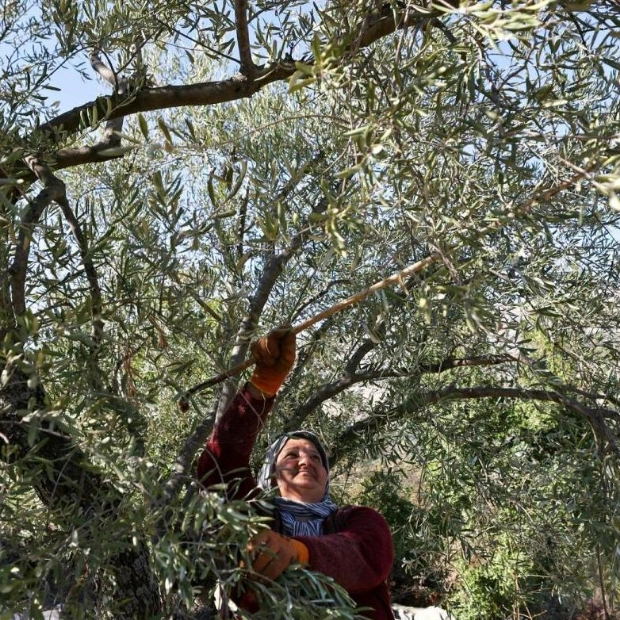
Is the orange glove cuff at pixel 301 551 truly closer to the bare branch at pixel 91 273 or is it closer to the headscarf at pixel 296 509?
the headscarf at pixel 296 509

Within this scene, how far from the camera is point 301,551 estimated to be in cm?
200

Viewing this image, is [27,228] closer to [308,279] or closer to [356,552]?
[356,552]

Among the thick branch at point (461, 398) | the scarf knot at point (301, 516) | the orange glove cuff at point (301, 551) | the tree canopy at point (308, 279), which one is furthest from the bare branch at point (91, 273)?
the thick branch at point (461, 398)

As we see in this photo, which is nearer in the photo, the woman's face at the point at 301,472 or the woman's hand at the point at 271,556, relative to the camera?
the woman's hand at the point at 271,556

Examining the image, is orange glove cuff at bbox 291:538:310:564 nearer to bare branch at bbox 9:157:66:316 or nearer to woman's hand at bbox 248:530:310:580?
woman's hand at bbox 248:530:310:580

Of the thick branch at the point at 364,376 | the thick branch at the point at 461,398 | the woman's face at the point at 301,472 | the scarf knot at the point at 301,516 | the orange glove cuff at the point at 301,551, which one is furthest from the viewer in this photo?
the thick branch at the point at 364,376

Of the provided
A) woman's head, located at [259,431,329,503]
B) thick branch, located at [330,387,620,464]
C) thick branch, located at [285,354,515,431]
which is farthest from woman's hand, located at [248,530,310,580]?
thick branch, located at [285,354,515,431]

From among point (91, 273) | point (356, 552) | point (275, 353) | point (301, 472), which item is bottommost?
point (356, 552)

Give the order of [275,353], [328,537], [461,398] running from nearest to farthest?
1. [275,353]
2. [328,537]
3. [461,398]

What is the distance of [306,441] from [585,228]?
5.15ft

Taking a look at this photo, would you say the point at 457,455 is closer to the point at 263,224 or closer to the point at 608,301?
the point at 608,301

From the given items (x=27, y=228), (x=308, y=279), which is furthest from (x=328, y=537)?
(x=27, y=228)

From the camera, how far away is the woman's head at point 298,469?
103 inches

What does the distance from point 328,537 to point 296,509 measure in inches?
10.4
